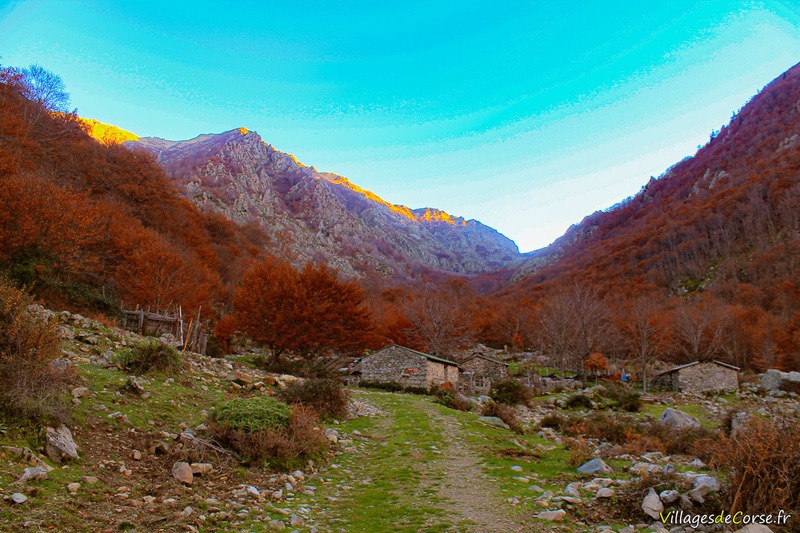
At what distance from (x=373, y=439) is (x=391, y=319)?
42548 millimetres

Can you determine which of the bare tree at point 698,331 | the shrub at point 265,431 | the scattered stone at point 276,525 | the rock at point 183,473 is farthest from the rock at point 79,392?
the bare tree at point 698,331

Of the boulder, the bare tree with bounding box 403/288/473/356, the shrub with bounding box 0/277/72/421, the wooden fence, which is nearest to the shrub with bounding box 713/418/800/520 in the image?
the shrub with bounding box 0/277/72/421

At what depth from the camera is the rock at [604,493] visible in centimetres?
646

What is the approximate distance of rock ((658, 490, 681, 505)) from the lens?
570 cm

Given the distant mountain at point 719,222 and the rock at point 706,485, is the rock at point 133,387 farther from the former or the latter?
the distant mountain at point 719,222

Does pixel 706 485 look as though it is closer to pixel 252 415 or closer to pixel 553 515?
pixel 553 515

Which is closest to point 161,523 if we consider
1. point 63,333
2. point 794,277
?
point 63,333

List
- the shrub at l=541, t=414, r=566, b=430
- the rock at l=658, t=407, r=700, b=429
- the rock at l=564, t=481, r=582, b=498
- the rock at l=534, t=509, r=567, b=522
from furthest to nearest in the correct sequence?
the shrub at l=541, t=414, r=566, b=430, the rock at l=658, t=407, r=700, b=429, the rock at l=564, t=481, r=582, b=498, the rock at l=534, t=509, r=567, b=522

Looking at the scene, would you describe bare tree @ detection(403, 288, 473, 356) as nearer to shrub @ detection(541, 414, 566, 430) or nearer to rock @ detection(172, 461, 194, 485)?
shrub @ detection(541, 414, 566, 430)

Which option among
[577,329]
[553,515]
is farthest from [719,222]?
[553,515]

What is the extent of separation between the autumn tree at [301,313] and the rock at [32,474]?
92.6 ft

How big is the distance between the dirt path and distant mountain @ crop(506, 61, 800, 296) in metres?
71.7

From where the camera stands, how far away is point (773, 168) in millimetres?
100438

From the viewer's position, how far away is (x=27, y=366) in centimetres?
679
